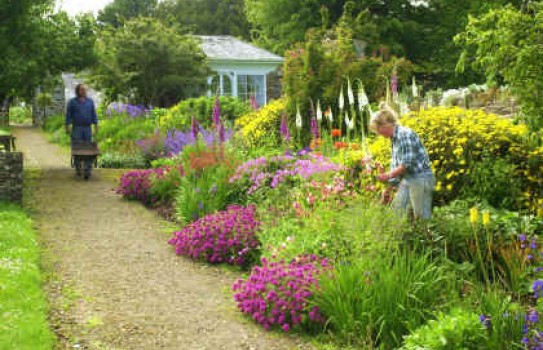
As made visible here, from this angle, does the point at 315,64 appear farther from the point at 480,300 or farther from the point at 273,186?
the point at 480,300

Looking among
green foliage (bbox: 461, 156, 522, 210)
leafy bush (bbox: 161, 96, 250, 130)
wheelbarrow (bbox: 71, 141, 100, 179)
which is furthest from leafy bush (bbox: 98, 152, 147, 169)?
green foliage (bbox: 461, 156, 522, 210)

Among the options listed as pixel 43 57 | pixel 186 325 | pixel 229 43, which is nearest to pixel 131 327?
pixel 186 325

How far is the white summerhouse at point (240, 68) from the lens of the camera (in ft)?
89.1

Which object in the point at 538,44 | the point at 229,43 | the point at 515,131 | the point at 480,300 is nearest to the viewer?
the point at 480,300

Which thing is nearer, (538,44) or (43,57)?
(538,44)

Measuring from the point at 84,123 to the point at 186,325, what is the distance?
8104mm

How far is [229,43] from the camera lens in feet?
96.4

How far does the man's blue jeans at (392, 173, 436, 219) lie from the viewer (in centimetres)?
602

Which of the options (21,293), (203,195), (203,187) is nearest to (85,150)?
(203,187)

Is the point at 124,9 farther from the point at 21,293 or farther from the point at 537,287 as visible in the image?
the point at 537,287

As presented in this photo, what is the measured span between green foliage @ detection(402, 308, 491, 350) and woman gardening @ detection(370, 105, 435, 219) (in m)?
1.77

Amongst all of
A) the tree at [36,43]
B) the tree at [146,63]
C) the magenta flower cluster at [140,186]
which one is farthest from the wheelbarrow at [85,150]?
the tree at [146,63]

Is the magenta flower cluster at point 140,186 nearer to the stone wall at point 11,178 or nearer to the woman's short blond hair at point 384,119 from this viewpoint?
the stone wall at point 11,178

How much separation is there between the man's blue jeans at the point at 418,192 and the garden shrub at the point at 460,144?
1.01 m
